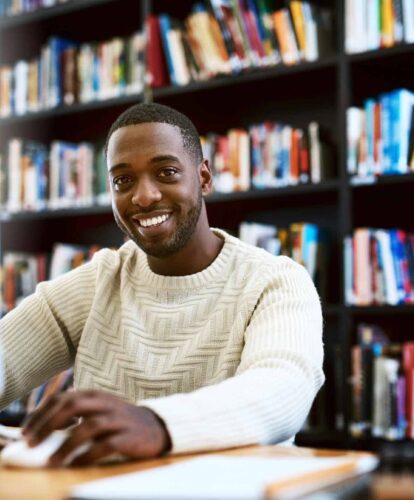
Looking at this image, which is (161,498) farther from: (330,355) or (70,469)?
(330,355)

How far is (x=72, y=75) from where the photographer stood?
3.27 metres

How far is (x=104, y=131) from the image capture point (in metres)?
3.48

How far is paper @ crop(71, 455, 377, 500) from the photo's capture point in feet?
2.07

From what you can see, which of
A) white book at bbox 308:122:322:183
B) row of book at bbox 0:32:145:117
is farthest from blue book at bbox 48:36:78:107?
white book at bbox 308:122:322:183

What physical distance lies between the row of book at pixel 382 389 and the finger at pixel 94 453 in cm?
172

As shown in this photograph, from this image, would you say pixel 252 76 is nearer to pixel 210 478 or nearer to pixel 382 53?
pixel 382 53

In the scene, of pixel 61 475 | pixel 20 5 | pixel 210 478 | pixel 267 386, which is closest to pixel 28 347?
pixel 267 386

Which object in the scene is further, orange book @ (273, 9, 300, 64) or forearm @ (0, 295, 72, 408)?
orange book @ (273, 9, 300, 64)

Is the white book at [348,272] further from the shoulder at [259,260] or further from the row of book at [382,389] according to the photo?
the shoulder at [259,260]

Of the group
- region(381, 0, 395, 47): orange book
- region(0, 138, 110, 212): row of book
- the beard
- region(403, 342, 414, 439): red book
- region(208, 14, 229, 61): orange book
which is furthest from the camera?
region(0, 138, 110, 212): row of book

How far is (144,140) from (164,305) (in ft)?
0.95

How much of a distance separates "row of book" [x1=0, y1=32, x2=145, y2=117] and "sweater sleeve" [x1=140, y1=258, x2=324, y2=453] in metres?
1.92

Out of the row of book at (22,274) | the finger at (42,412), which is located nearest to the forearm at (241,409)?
the finger at (42,412)

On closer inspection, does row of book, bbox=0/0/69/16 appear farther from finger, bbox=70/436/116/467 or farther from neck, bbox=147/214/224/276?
finger, bbox=70/436/116/467
